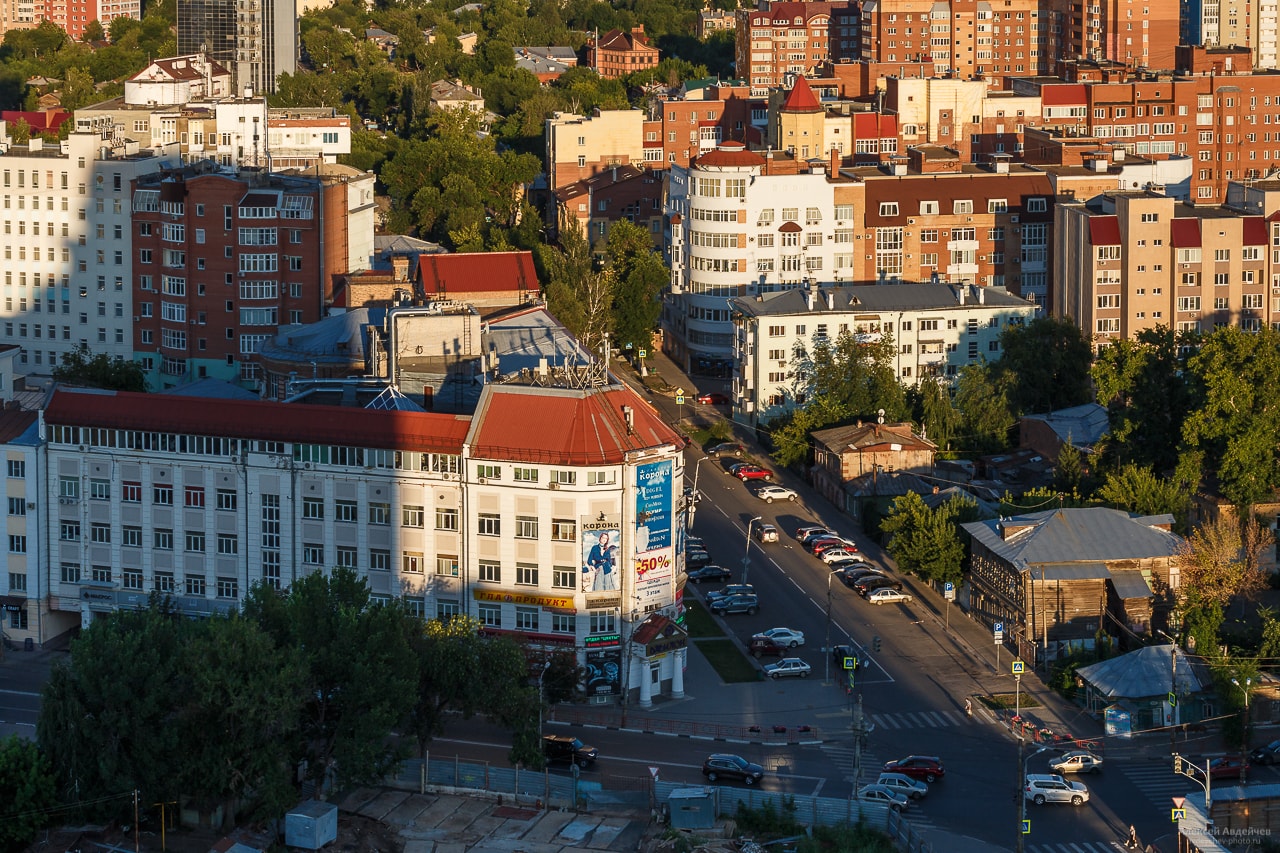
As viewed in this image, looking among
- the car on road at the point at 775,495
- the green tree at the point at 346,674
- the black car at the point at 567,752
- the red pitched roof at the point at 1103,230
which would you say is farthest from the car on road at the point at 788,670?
the red pitched roof at the point at 1103,230

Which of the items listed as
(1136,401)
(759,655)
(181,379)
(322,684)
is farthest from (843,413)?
(322,684)

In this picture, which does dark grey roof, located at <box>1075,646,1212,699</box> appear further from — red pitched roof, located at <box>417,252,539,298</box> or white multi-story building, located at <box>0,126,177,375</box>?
white multi-story building, located at <box>0,126,177,375</box>

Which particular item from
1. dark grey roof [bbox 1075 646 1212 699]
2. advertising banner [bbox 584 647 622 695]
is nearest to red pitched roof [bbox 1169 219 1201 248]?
dark grey roof [bbox 1075 646 1212 699]

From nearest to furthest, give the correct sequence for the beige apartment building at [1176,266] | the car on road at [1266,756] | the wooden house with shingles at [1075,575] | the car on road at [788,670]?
the car on road at [1266,756], the car on road at [788,670], the wooden house with shingles at [1075,575], the beige apartment building at [1176,266]

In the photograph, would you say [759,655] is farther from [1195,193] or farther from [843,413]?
[1195,193]

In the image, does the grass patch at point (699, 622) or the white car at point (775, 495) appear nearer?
the grass patch at point (699, 622)

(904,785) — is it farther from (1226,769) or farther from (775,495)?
(775,495)

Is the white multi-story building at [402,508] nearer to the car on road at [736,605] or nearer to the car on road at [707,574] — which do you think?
the car on road at [736,605]
